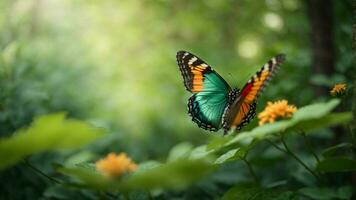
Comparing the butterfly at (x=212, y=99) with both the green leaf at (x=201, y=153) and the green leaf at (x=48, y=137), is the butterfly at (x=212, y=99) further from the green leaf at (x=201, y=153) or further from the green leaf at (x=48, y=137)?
the green leaf at (x=48, y=137)

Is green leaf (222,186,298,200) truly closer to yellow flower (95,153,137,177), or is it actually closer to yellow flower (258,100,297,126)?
yellow flower (258,100,297,126)

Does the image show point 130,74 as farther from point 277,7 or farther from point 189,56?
point 189,56

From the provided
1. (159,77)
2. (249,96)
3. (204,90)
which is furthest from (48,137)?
(159,77)

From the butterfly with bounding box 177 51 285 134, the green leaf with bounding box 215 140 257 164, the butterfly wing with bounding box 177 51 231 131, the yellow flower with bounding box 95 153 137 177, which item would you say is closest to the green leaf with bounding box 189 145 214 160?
the green leaf with bounding box 215 140 257 164

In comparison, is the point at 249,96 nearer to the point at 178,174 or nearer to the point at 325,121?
the point at 325,121

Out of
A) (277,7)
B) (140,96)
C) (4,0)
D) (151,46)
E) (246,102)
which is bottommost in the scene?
(246,102)

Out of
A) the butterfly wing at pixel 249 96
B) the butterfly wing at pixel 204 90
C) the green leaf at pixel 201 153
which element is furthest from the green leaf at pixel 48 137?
the butterfly wing at pixel 204 90

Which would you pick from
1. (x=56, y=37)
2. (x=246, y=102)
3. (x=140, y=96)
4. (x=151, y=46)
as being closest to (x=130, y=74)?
(x=151, y=46)
